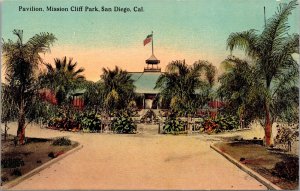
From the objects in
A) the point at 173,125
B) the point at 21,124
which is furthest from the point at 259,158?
the point at 21,124

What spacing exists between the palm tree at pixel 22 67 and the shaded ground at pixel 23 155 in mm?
319

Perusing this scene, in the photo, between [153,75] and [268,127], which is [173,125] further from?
[268,127]

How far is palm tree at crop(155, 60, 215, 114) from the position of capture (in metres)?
14.3

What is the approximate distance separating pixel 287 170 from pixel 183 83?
4722 millimetres

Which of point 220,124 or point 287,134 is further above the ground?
point 220,124

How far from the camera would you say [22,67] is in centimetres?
1396

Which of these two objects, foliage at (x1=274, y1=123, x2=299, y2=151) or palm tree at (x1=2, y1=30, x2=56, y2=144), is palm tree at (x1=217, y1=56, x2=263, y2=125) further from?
palm tree at (x1=2, y1=30, x2=56, y2=144)

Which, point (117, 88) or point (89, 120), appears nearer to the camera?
point (117, 88)

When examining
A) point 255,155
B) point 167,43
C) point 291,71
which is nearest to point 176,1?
point 167,43

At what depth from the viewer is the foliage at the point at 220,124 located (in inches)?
609

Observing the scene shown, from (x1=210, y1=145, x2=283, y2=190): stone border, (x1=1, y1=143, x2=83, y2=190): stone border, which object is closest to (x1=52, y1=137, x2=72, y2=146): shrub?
(x1=1, y1=143, x2=83, y2=190): stone border

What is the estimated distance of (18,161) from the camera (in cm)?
1311

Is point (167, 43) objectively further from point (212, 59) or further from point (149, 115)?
point (149, 115)

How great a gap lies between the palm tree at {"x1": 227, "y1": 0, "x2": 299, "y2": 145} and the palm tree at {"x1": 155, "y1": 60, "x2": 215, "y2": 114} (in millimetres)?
1240
